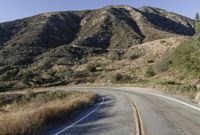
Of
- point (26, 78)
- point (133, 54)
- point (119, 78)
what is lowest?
point (119, 78)

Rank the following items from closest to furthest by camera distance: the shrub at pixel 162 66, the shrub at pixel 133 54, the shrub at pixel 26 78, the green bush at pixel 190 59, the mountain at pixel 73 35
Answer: the green bush at pixel 190 59 → the shrub at pixel 162 66 → the shrub at pixel 26 78 → the shrub at pixel 133 54 → the mountain at pixel 73 35

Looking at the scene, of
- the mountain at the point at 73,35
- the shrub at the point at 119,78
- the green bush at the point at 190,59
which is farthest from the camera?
the mountain at the point at 73,35

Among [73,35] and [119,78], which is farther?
[73,35]

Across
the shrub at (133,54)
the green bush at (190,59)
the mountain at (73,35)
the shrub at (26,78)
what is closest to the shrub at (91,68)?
the mountain at (73,35)

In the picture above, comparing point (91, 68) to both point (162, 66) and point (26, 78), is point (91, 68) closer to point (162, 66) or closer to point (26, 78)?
point (26, 78)

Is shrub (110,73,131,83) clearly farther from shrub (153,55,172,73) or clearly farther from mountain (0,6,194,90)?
mountain (0,6,194,90)

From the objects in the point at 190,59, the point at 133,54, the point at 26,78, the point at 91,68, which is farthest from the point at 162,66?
the point at 190,59

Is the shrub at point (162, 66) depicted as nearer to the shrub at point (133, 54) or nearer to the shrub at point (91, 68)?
the shrub at point (91, 68)

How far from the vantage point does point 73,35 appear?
126438 millimetres

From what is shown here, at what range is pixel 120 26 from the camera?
425 ft

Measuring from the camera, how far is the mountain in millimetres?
91000

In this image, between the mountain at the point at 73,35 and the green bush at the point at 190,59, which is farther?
the mountain at the point at 73,35

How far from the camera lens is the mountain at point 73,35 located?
9100 centimetres

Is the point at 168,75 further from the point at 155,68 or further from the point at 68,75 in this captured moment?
the point at 68,75
